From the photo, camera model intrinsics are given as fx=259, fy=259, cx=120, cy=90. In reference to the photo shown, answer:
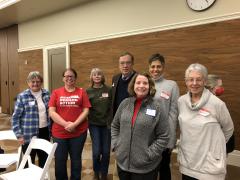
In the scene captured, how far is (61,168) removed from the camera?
110 inches

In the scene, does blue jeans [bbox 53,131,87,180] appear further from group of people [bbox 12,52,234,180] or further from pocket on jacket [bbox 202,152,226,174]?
pocket on jacket [bbox 202,152,226,174]

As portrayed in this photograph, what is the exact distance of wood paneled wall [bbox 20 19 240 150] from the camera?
3.69 meters

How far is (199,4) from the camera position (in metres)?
3.91

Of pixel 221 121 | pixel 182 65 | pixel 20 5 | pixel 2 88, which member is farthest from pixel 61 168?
pixel 2 88

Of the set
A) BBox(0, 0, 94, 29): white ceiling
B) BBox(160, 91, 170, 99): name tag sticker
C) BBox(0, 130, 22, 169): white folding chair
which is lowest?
BBox(0, 130, 22, 169): white folding chair

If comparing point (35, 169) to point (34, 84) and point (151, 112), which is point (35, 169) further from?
point (151, 112)

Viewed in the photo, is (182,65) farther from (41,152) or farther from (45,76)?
Answer: (45,76)

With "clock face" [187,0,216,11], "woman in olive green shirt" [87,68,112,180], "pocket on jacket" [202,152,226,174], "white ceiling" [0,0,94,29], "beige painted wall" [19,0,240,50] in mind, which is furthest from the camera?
"white ceiling" [0,0,94,29]

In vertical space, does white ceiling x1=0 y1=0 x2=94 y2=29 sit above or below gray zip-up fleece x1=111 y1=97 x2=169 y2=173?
above

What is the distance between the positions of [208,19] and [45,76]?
4.81 meters

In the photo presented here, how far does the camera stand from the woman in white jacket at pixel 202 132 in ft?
5.77

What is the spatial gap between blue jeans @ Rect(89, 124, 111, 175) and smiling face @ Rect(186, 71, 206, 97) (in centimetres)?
153

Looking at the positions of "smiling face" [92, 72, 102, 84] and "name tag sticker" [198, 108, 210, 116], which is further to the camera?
"smiling face" [92, 72, 102, 84]

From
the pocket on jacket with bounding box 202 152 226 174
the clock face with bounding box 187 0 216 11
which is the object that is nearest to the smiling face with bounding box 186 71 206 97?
the pocket on jacket with bounding box 202 152 226 174
